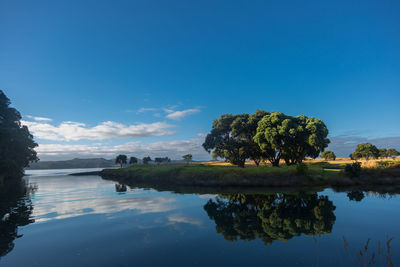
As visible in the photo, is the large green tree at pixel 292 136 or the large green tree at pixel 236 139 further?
the large green tree at pixel 236 139

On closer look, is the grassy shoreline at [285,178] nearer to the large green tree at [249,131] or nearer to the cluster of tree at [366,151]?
the large green tree at [249,131]

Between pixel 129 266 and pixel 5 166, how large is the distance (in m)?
78.4

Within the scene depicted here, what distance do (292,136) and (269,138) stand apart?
6.48 meters

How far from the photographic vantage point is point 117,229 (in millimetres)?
14641

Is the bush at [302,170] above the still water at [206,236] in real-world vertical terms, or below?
above

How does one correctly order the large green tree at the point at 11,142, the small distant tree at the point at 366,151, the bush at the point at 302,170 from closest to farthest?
1. the bush at the point at 302,170
2. the large green tree at the point at 11,142
3. the small distant tree at the point at 366,151

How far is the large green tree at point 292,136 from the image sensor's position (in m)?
49.4

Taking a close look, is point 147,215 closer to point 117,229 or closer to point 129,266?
point 117,229

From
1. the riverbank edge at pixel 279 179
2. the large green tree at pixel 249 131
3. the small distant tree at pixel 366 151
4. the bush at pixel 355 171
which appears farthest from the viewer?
the small distant tree at pixel 366 151

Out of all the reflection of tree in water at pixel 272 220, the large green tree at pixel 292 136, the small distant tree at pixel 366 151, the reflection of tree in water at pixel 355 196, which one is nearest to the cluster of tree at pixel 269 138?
the large green tree at pixel 292 136

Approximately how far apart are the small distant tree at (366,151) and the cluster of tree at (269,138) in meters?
77.3

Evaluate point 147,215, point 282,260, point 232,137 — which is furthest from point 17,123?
point 282,260

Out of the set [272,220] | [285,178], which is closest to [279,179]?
[285,178]

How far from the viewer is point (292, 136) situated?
2012 inches
